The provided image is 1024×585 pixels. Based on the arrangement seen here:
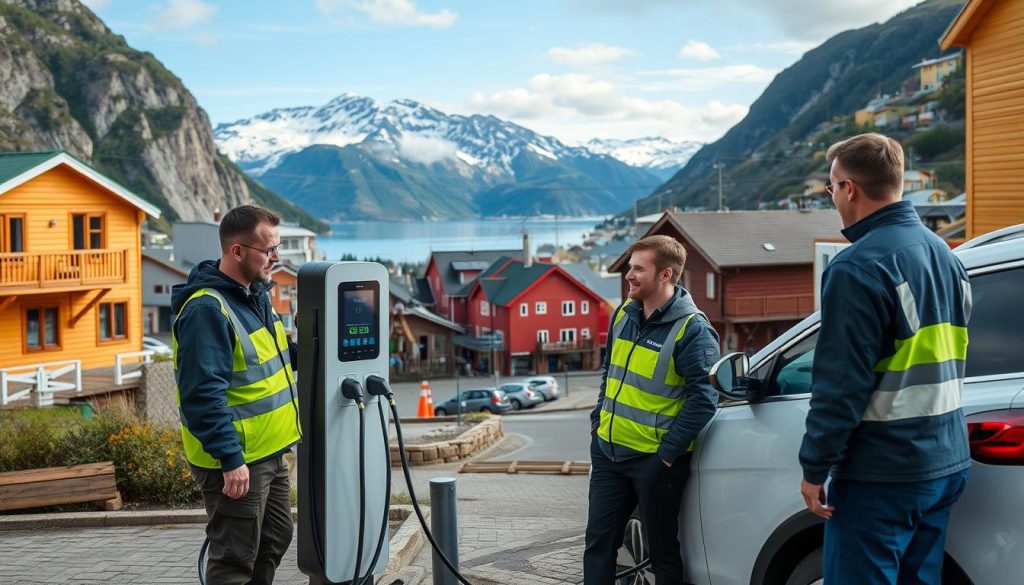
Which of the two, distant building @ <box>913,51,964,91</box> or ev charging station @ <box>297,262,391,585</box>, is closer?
ev charging station @ <box>297,262,391,585</box>

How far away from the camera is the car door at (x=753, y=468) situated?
14.8ft

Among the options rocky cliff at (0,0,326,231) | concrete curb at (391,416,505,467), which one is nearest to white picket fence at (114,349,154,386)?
concrete curb at (391,416,505,467)

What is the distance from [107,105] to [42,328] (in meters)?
130

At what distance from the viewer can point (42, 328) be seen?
1298 inches

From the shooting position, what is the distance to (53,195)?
107ft

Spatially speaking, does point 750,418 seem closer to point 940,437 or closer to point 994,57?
point 940,437

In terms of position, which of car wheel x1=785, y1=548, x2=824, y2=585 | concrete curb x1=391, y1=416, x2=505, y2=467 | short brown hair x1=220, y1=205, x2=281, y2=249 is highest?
short brown hair x1=220, y1=205, x2=281, y2=249

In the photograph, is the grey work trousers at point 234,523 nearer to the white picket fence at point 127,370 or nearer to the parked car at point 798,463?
the parked car at point 798,463

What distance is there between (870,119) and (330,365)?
187 m

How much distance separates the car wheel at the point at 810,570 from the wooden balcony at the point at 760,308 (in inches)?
1811

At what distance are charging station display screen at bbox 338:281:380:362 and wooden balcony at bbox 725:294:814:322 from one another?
148ft

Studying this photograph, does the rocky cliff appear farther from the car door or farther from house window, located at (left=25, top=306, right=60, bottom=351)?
the car door

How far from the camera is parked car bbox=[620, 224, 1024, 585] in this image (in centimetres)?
378

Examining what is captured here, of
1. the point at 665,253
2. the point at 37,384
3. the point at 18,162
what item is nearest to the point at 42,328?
the point at 18,162
